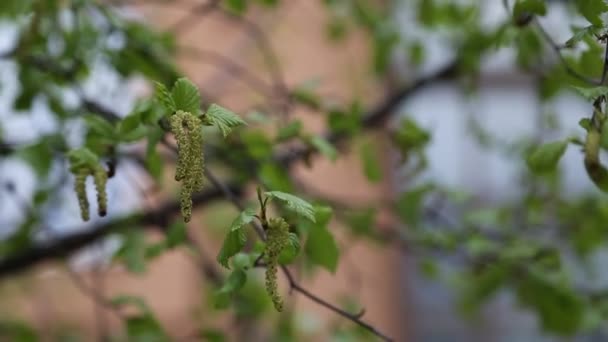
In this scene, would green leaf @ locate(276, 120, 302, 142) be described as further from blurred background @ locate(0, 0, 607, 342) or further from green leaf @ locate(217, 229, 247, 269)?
blurred background @ locate(0, 0, 607, 342)

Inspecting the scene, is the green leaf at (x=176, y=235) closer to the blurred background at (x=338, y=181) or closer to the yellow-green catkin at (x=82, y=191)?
the yellow-green catkin at (x=82, y=191)

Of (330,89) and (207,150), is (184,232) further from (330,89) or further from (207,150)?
(330,89)

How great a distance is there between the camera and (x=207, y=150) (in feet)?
5.08

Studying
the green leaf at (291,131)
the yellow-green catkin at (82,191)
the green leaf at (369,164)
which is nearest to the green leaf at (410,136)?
the green leaf at (369,164)

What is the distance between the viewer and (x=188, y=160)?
2.36 feet

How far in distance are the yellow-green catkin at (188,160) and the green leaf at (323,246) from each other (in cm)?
33

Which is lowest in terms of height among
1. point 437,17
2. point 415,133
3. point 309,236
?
point 309,236

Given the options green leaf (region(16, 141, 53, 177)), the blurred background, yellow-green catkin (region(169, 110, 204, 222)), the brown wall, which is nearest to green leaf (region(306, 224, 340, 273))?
yellow-green catkin (region(169, 110, 204, 222))

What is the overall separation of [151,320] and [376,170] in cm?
51

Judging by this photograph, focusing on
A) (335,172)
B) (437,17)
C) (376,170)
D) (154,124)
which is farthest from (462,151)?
(154,124)

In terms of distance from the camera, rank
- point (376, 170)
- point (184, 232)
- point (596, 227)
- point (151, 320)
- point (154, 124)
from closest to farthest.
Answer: point (154, 124) → point (184, 232) → point (151, 320) → point (376, 170) → point (596, 227)

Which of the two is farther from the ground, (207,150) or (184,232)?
(207,150)

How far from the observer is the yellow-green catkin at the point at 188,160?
0.72 m

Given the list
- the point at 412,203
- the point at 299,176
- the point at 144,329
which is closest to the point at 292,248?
the point at 144,329
